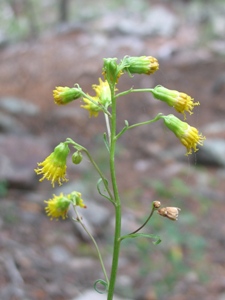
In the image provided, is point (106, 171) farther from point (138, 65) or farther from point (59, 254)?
point (138, 65)

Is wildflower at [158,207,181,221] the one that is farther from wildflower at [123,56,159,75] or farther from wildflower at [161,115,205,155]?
wildflower at [123,56,159,75]

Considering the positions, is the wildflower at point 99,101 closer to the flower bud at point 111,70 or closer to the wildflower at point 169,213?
the flower bud at point 111,70

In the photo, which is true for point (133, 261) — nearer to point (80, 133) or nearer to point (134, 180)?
point (134, 180)

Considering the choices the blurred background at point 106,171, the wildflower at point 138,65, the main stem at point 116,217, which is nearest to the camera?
the main stem at point 116,217

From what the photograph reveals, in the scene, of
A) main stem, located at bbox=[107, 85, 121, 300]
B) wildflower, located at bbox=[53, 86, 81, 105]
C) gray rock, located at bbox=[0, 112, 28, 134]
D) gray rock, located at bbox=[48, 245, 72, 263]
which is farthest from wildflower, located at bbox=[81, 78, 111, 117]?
gray rock, located at bbox=[0, 112, 28, 134]

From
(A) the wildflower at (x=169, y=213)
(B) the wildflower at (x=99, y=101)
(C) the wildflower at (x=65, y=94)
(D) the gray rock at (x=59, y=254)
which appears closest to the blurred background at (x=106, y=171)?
(D) the gray rock at (x=59, y=254)
